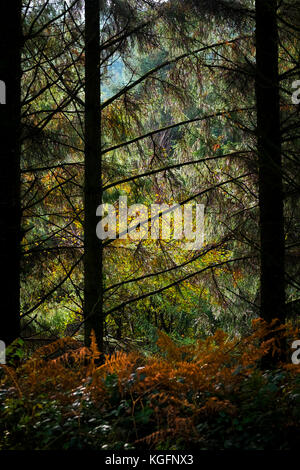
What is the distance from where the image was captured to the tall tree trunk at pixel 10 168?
14.3ft

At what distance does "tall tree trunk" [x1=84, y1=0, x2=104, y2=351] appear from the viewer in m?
5.66

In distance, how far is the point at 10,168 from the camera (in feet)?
14.5

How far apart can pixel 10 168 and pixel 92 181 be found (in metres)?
1.38

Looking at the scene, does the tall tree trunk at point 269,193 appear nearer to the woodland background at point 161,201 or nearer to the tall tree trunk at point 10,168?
the woodland background at point 161,201

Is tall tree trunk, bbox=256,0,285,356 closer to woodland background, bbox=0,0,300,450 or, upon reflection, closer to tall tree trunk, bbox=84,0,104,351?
woodland background, bbox=0,0,300,450

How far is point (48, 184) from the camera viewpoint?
7094 millimetres

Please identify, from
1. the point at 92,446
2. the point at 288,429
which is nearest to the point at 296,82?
the point at 288,429

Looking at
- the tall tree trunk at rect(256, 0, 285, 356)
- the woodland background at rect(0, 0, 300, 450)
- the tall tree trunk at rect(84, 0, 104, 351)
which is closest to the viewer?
the woodland background at rect(0, 0, 300, 450)

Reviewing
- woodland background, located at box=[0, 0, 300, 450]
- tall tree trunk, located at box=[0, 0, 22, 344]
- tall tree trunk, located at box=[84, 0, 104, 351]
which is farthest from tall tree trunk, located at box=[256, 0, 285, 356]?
tall tree trunk, located at box=[0, 0, 22, 344]

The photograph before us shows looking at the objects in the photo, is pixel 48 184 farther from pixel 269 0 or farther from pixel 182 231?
pixel 182 231

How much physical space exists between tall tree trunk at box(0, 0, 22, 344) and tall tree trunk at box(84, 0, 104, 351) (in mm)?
1272

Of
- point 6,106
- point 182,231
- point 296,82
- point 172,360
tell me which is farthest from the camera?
point 182,231
